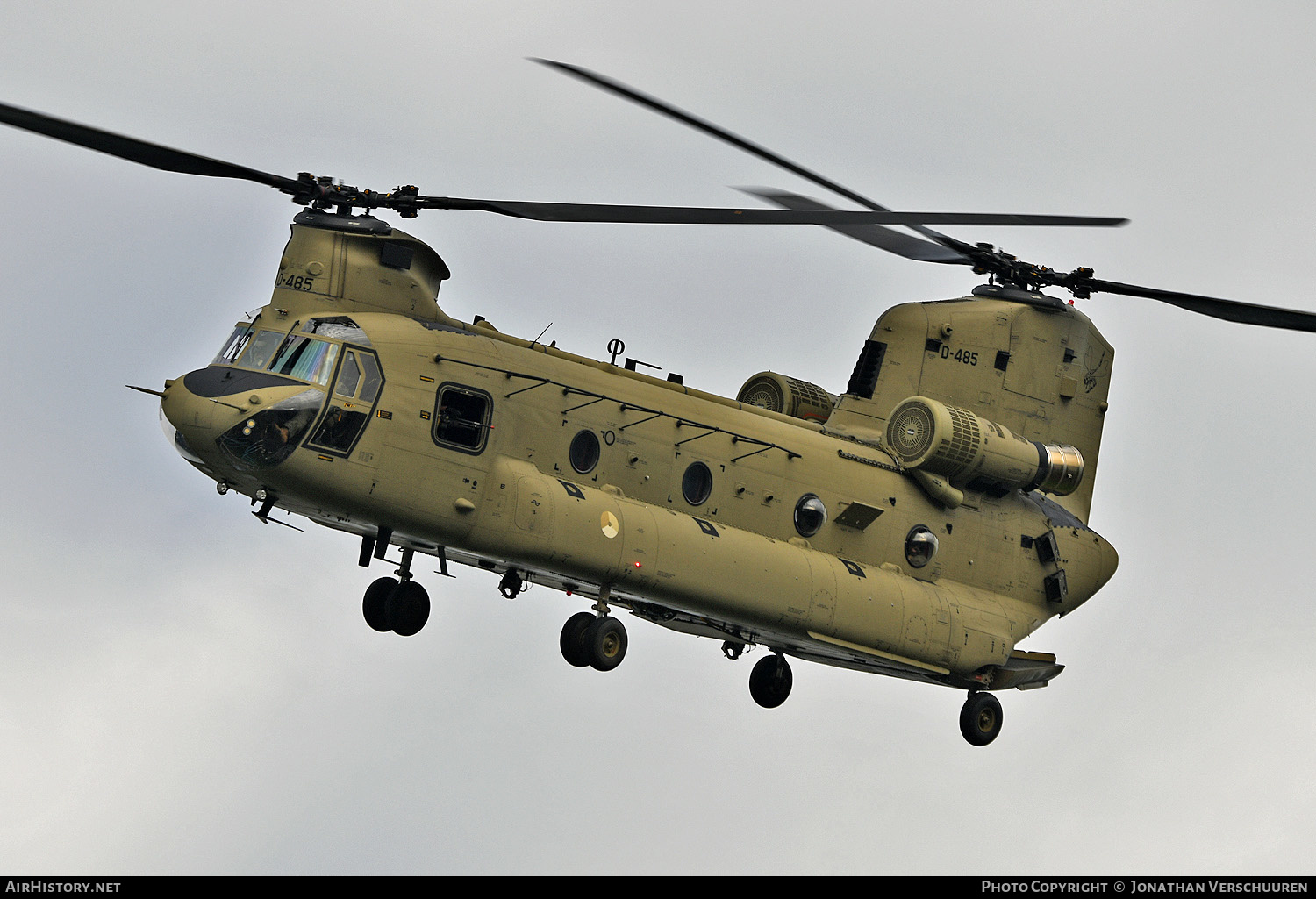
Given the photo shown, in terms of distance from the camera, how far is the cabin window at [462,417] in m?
25.5

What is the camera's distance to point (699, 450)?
27.9 m

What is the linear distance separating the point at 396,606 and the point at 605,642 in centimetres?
313

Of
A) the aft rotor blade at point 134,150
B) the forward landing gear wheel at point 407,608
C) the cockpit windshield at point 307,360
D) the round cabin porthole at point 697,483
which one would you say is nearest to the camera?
the aft rotor blade at point 134,150

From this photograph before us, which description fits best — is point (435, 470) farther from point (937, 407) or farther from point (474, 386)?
point (937, 407)

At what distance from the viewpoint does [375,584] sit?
27.6m

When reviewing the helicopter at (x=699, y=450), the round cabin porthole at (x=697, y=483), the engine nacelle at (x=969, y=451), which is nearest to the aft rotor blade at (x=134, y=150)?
the helicopter at (x=699, y=450)

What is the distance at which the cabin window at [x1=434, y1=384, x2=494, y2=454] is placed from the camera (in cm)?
2545

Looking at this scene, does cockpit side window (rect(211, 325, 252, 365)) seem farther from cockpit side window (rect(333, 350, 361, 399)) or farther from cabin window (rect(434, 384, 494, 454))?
cabin window (rect(434, 384, 494, 454))

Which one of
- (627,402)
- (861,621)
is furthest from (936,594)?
(627,402)

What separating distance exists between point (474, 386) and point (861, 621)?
Answer: 714 cm

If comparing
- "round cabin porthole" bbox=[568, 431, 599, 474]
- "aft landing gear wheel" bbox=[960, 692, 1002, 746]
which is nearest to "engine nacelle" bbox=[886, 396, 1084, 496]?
"aft landing gear wheel" bbox=[960, 692, 1002, 746]

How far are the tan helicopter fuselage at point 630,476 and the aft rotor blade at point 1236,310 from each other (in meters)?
2.62

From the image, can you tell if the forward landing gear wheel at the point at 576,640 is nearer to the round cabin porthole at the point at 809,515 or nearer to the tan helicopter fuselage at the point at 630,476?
the tan helicopter fuselage at the point at 630,476

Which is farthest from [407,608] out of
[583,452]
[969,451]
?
[969,451]
